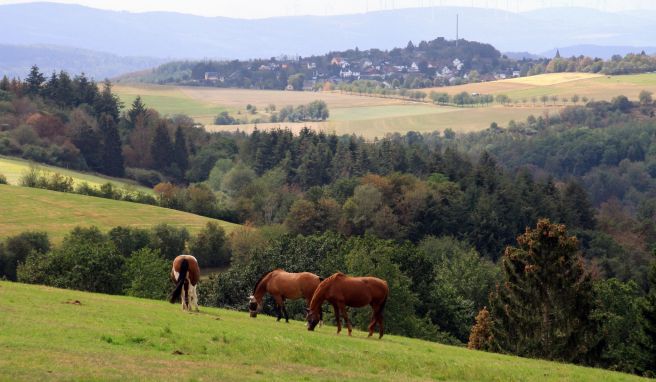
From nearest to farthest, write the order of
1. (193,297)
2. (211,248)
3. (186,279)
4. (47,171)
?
(186,279) → (193,297) → (211,248) → (47,171)

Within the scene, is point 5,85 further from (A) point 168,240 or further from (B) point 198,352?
(B) point 198,352

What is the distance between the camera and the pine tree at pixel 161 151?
17850 centimetres

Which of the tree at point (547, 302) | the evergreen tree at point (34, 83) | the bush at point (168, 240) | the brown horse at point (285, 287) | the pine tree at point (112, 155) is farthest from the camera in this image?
the evergreen tree at point (34, 83)

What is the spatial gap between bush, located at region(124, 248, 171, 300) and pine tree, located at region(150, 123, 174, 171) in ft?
381

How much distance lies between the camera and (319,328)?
32969 mm

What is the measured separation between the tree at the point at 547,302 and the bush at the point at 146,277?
793 inches

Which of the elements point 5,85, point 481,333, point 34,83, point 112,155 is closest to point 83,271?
point 481,333

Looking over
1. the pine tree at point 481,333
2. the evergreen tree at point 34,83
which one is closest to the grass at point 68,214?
the pine tree at point 481,333

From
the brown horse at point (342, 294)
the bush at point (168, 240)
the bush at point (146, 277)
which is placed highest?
the brown horse at point (342, 294)

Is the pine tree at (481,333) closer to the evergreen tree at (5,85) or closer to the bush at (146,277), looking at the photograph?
the bush at (146,277)

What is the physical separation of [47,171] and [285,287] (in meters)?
107

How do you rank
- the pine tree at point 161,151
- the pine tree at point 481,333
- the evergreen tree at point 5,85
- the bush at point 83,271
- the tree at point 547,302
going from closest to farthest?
the tree at point 547,302 → the pine tree at point 481,333 → the bush at point 83,271 → the pine tree at point 161,151 → the evergreen tree at point 5,85

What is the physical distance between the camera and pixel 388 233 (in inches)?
4857

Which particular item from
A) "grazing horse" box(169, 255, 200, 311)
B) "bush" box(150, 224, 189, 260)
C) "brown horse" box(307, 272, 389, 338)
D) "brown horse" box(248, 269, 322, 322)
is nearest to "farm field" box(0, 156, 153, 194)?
"bush" box(150, 224, 189, 260)
